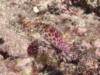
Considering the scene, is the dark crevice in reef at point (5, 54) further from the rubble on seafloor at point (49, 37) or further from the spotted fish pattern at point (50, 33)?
the spotted fish pattern at point (50, 33)

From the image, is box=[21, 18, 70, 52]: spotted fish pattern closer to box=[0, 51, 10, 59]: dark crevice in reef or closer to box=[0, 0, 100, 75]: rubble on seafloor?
box=[0, 0, 100, 75]: rubble on seafloor

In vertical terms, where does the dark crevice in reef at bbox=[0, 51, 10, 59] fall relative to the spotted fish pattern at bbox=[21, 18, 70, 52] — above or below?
below

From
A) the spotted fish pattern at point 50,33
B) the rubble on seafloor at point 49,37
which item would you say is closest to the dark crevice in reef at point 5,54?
the rubble on seafloor at point 49,37

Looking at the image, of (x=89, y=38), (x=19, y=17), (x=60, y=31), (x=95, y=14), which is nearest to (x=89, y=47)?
(x=89, y=38)

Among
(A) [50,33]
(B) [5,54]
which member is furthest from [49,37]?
(B) [5,54]

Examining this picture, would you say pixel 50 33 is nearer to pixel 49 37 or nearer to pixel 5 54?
pixel 49 37

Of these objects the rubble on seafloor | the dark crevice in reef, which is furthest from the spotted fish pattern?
the dark crevice in reef

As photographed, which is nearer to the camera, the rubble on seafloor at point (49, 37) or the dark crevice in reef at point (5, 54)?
the rubble on seafloor at point (49, 37)

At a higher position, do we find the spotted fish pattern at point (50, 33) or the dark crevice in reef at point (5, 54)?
the spotted fish pattern at point (50, 33)

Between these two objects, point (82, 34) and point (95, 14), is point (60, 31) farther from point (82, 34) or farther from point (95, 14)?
point (95, 14)
